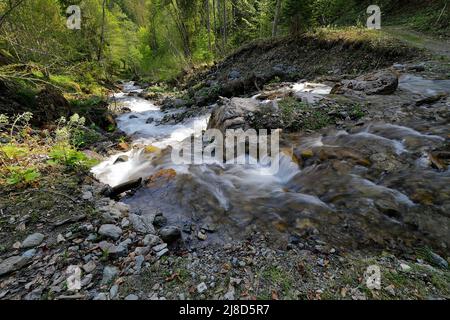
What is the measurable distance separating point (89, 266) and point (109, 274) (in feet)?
0.88

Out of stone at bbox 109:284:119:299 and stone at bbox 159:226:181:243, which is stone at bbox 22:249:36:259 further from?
stone at bbox 159:226:181:243

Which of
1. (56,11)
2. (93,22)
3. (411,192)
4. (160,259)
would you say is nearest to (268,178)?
(411,192)

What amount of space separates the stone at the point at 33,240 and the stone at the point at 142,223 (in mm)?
1087

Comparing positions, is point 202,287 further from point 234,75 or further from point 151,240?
point 234,75

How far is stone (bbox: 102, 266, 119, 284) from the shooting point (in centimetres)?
273

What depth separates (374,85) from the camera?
27.0 feet

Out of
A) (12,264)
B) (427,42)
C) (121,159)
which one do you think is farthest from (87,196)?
(427,42)

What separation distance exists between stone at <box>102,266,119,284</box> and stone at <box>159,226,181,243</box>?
0.70 metres

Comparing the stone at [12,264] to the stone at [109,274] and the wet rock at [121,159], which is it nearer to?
the stone at [109,274]

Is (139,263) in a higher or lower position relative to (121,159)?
lower

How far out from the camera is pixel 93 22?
64.6ft
